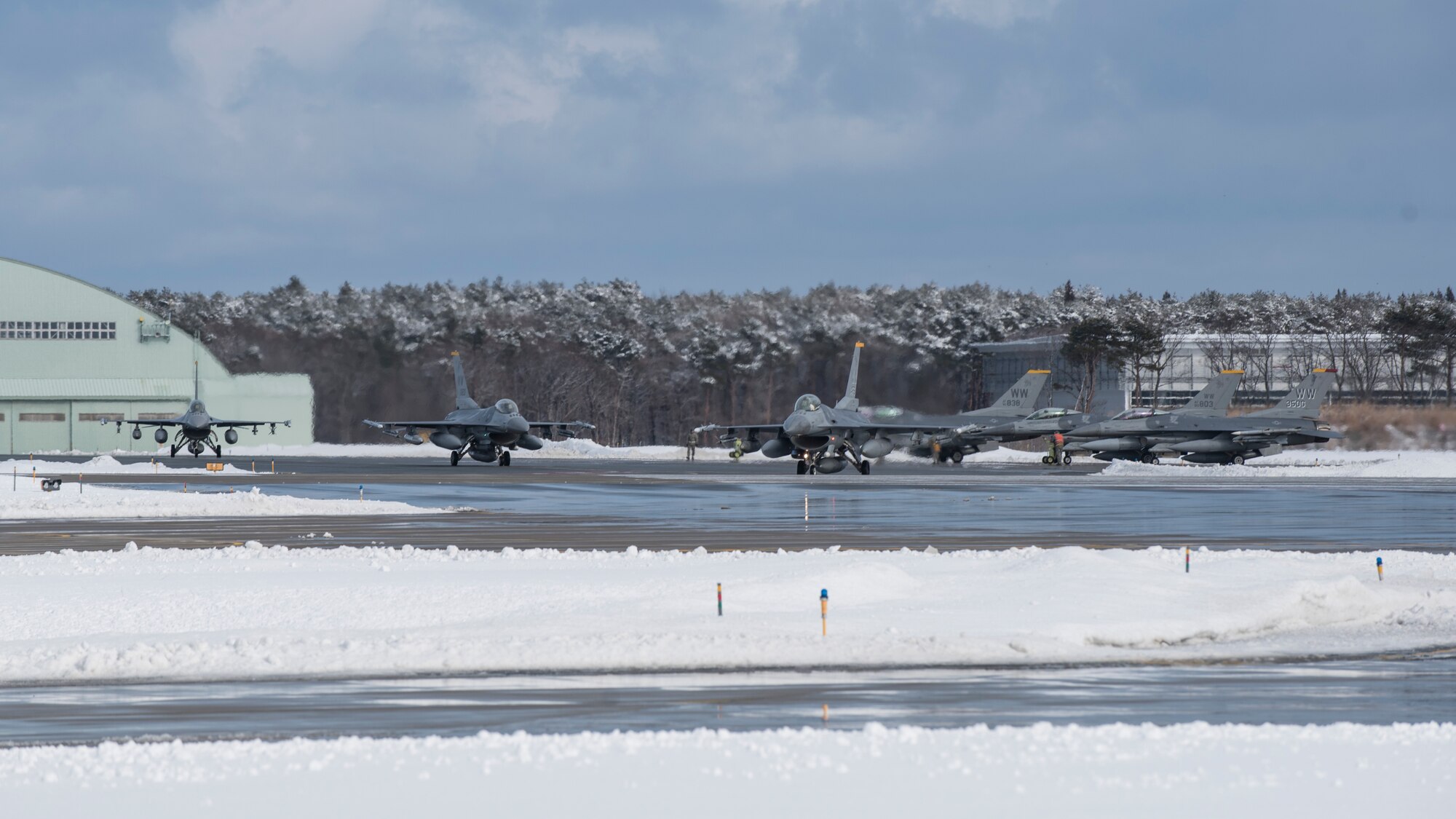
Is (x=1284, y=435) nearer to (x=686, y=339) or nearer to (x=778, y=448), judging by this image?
(x=778, y=448)

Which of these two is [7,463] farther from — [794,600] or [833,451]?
[794,600]

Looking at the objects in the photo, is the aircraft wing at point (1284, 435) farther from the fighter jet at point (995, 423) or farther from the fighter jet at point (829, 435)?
the fighter jet at point (829, 435)

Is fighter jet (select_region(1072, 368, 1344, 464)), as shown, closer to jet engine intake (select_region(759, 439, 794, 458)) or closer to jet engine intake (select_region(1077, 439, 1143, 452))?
jet engine intake (select_region(1077, 439, 1143, 452))

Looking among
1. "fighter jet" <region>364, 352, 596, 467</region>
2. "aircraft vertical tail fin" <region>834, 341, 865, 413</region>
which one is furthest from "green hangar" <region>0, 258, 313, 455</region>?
"aircraft vertical tail fin" <region>834, 341, 865, 413</region>

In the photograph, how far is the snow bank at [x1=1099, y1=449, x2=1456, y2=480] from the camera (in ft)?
181

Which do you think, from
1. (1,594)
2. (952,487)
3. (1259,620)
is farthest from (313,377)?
(1259,620)

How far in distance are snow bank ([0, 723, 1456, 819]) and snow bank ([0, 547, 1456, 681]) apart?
12.7ft

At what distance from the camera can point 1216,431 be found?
65.1m

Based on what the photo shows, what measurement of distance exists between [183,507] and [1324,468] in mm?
43988

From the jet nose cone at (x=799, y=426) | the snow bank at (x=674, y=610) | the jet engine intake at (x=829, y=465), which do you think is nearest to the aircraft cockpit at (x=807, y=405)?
the jet nose cone at (x=799, y=426)

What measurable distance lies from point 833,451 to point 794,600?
3872 cm

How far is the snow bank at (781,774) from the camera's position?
868 centimetres

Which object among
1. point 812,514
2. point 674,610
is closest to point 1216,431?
point 812,514

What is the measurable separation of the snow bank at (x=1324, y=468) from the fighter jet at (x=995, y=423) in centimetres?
551
